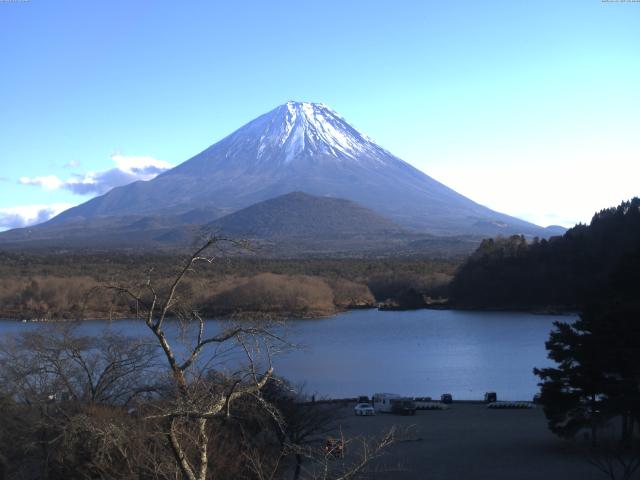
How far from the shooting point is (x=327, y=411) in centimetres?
1055

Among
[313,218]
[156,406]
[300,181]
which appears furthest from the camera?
[300,181]

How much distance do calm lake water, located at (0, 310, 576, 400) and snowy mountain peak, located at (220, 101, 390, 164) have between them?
75.3m

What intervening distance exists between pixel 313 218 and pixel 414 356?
204 feet

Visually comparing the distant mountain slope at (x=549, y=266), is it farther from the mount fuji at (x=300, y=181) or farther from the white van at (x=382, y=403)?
the mount fuji at (x=300, y=181)

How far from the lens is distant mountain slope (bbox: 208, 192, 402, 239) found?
263ft

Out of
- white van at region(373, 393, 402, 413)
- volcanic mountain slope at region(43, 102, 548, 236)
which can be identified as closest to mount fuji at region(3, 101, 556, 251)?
volcanic mountain slope at region(43, 102, 548, 236)

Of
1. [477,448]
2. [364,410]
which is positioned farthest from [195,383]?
[364,410]

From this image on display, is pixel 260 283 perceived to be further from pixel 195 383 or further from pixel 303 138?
pixel 303 138

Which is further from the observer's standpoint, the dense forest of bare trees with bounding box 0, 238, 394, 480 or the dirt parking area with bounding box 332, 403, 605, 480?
the dirt parking area with bounding box 332, 403, 605, 480

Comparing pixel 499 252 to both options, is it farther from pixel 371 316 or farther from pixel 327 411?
pixel 327 411

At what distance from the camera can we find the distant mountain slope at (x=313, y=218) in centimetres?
8010

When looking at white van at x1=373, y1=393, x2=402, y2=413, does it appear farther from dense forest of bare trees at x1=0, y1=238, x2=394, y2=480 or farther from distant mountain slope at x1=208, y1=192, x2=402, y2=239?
distant mountain slope at x1=208, y1=192, x2=402, y2=239

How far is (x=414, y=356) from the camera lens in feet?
77.3

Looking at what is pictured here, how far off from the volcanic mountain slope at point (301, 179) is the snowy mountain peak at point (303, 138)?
5.1 inches
